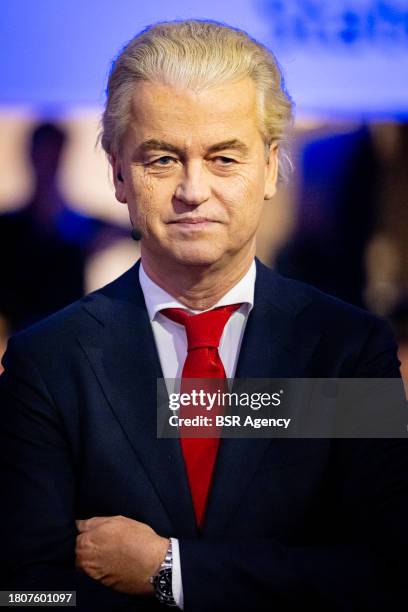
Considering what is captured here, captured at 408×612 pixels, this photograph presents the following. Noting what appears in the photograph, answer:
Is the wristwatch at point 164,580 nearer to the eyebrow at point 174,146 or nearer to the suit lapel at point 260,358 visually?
the suit lapel at point 260,358

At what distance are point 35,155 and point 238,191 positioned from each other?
1.05m

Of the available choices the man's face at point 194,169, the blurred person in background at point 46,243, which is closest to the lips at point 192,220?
the man's face at point 194,169

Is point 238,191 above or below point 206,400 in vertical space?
above

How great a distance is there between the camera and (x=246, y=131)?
1.88 metres

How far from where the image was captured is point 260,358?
192 centimetres

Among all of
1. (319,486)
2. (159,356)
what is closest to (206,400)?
(159,356)

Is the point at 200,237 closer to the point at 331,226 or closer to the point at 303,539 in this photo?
the point at 303,539

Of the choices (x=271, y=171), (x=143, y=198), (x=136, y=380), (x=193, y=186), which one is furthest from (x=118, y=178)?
(x=136, y=380)

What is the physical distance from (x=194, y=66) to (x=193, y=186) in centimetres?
25

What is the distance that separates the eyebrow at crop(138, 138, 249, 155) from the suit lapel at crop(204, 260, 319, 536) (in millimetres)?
332

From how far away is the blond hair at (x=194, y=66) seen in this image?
1810 mm

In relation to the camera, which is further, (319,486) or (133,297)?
(133,297)

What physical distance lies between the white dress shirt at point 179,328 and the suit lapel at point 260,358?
3 cm

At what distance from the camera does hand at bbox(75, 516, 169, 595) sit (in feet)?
5.76
